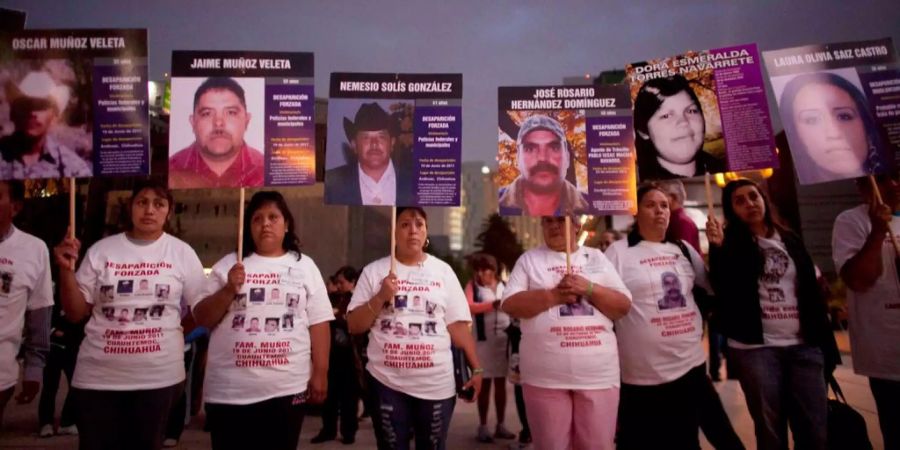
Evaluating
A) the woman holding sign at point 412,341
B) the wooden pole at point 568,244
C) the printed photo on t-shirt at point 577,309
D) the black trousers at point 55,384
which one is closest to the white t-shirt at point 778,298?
the printed photo on t-shirt at point 577,309

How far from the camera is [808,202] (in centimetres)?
2761

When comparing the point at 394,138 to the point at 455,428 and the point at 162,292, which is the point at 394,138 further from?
the point at 455,428

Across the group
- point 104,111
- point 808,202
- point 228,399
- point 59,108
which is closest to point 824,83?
point 228,399

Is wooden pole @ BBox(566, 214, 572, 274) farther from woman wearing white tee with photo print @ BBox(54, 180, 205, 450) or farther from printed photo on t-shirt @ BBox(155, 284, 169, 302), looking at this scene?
printed photo on t-shirt @ BBox(155, 284, 169, 302)

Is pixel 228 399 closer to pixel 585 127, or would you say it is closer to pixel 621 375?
pixel 621 375

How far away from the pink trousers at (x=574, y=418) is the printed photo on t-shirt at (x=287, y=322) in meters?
1.46

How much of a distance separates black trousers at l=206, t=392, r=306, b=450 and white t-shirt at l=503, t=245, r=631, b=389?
141 centimetres

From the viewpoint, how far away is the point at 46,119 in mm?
3430

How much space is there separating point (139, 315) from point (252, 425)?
868 millimetres

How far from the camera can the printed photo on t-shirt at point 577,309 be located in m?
3.30

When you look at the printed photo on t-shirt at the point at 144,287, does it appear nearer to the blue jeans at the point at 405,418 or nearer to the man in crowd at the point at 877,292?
the blue jeans at the point at 405,418

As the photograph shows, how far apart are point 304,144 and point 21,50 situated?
185 centimetres

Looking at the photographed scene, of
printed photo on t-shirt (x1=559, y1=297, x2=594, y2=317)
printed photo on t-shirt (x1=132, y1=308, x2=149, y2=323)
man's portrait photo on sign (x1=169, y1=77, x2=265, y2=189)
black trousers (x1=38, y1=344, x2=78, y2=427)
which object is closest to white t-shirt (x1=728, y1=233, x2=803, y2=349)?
printed photo on t-shirt (x1=559, y1=297, x2=594, y2=317)

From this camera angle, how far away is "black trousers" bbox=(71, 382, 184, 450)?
2898 mm
